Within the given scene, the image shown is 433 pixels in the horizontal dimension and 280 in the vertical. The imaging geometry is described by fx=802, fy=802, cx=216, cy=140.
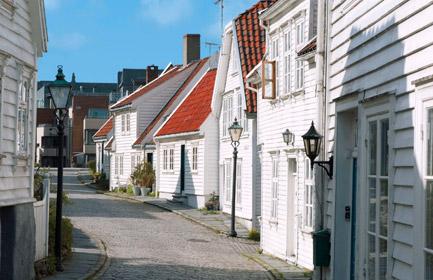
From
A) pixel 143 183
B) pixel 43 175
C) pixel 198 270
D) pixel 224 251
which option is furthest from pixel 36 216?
pixel 143 183

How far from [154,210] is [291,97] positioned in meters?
17.2

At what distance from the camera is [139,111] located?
44.3 metres

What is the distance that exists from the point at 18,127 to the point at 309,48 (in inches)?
218

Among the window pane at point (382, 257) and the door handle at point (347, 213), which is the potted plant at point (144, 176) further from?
the window pane at point (382, 257)

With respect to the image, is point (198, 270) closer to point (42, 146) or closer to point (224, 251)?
point (224, 251)

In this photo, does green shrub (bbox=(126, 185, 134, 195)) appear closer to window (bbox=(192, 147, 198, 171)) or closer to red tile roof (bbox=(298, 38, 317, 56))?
window (bbox=(192, 147, 198, 171))

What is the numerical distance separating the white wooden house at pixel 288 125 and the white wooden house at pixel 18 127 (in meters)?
5.07

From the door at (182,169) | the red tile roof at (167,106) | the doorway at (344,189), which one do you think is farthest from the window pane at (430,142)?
the red tile roof at (167,106)

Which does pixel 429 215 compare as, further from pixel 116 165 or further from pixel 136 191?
pixel 116 165

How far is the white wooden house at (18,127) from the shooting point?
12188 millimetres

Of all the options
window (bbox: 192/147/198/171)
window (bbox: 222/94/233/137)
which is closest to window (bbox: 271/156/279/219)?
window (bbox: 222/94/233/137)

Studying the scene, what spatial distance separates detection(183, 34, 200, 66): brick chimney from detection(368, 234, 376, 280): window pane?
126 ft

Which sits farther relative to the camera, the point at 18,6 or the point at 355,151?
the point at 18,6

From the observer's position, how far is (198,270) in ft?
55.2
